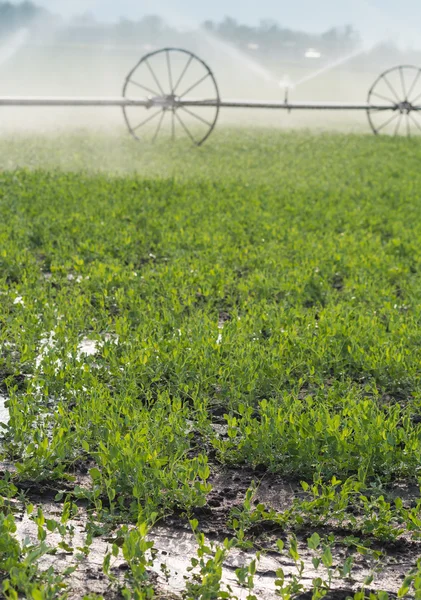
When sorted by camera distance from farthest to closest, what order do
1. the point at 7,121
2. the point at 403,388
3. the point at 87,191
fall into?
the point at 7,121
the point at 87,191
the point at 403,388

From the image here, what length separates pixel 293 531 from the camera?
3203 millimetres

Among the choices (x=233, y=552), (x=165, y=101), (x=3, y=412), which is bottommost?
(x=233, y=552)

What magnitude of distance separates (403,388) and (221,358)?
1109 millimetres

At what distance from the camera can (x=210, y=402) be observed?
14.4 ft

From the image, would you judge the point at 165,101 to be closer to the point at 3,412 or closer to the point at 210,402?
the point at 210,402

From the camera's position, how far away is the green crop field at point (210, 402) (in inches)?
116

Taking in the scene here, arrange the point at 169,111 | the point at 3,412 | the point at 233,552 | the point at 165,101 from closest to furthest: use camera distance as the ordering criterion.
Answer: the point at 233,552, the point at 3,412, the point at 165,101, the point at 169,111

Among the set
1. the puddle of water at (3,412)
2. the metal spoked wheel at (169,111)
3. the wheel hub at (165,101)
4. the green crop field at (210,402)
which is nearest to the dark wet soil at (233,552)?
the green crop field at (210,402)

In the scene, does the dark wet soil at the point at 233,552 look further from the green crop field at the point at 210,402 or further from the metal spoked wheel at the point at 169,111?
the metal spoked wheel at the point at 169,111

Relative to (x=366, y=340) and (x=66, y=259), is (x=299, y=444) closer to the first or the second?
(x=366, y=340)

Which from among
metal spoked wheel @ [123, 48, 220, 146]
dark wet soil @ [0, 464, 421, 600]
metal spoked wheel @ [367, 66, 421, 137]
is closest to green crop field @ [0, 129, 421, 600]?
dark wet soil @ [0, 464, 421, 600]

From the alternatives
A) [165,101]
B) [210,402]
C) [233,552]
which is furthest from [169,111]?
[233,552]

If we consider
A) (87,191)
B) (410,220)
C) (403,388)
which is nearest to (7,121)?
(87,191)

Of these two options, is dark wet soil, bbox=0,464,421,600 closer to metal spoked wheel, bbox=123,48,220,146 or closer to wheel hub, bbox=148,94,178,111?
metal spoked wheel, bbox=123,48,220,146
